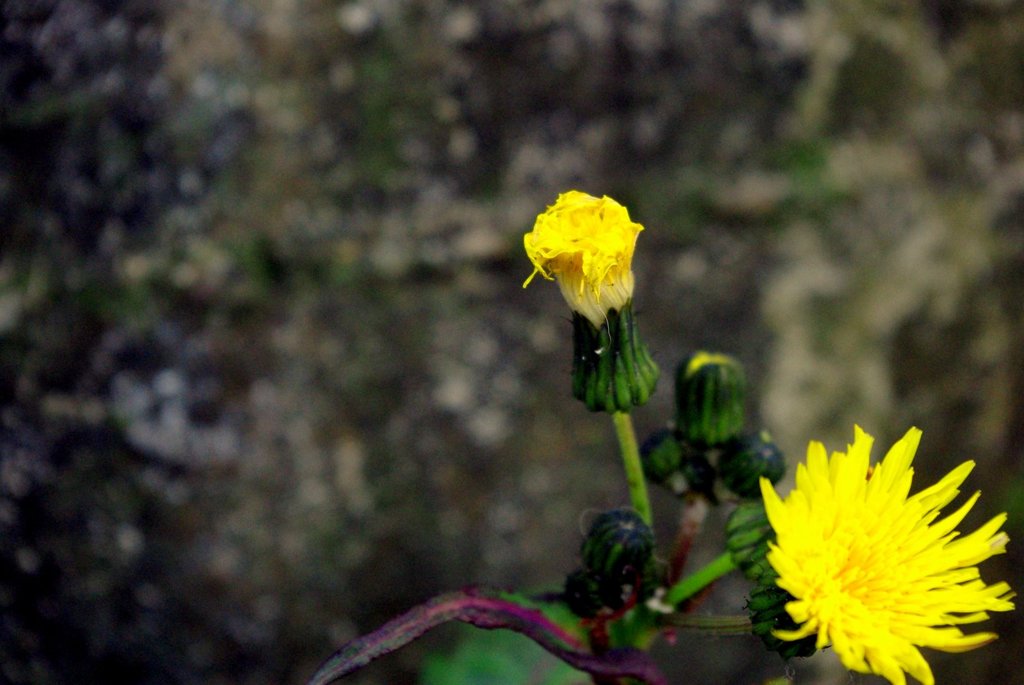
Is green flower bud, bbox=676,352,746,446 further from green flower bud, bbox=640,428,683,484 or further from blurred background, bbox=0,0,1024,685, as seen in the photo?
blurred background, bbox=0,0,1024,685

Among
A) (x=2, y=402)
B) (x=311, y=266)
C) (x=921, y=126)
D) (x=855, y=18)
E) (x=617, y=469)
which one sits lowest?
(x=617, y=469)

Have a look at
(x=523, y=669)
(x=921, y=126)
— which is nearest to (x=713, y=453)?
(x=523, y=669)

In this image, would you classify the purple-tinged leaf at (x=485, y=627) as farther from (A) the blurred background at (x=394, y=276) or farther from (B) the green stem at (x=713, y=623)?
(A) the blurred background at (x=394, y=276)

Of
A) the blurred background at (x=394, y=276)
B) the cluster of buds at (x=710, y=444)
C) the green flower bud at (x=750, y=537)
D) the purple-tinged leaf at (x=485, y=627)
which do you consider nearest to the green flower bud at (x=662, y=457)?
the cluster of buds at (x=710, y=444)

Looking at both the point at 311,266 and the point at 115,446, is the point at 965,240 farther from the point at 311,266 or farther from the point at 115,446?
the point at 115,446

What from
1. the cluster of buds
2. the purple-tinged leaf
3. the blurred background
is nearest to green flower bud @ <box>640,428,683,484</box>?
the cluster of buds

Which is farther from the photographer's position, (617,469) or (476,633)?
(617,469)
